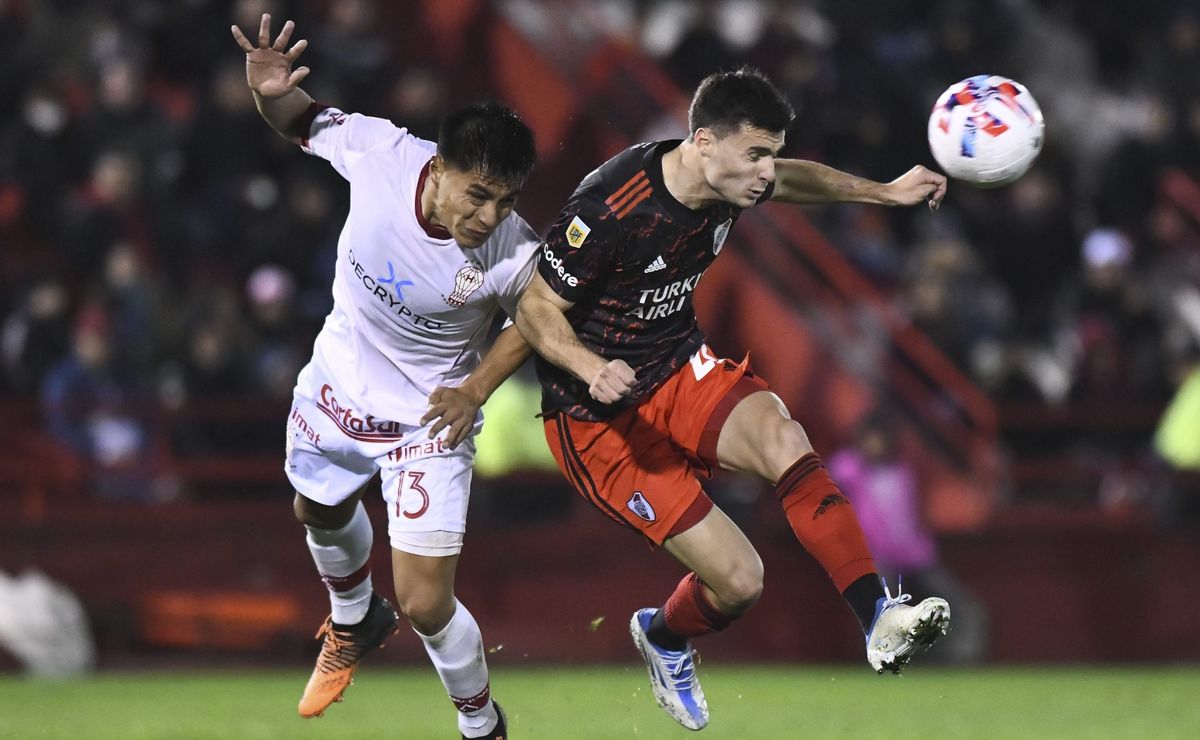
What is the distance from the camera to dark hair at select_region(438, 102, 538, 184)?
6.79 meters

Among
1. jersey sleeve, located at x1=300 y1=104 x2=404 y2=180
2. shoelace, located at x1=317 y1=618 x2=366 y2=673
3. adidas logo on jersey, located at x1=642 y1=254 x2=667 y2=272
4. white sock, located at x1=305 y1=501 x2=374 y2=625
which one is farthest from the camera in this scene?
shoelace, located at x1=317 y1=618 x2=366 y2=673

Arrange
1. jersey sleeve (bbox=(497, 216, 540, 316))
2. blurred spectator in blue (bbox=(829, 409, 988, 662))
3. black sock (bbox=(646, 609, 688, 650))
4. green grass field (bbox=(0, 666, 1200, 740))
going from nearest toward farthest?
jersey sleeve (bbox=(497, 216, 540, 316))
black sock (bbox=(646, 609, 688, 650))
green grass field (bbox=(0, 666, 1200, 740))
blurred spectator in blue (bbox=(829, 409, 988, 662))

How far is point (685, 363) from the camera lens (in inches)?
293

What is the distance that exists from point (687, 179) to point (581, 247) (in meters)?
0.48

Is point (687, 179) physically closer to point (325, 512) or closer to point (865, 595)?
point (865, 595)

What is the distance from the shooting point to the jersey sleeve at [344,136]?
7438 millimetres

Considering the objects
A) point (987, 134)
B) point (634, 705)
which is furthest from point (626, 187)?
point (634, 705)

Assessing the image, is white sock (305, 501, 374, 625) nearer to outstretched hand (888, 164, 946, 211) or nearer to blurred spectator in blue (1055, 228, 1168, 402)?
outstretched hand (888, 164, 946, 211)

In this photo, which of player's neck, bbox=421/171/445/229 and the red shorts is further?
the red shorts

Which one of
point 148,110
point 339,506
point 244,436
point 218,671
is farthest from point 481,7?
point 339,506

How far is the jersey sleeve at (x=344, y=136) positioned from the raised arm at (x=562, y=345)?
942 mm

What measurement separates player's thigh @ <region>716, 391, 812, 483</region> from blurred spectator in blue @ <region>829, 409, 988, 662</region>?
237 inches

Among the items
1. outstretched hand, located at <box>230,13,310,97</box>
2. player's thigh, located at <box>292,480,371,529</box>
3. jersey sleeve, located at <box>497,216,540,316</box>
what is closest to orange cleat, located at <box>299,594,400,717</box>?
player's thigh, located at <box>292,480,371,529</box>

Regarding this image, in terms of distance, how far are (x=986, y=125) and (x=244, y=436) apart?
7.86m
